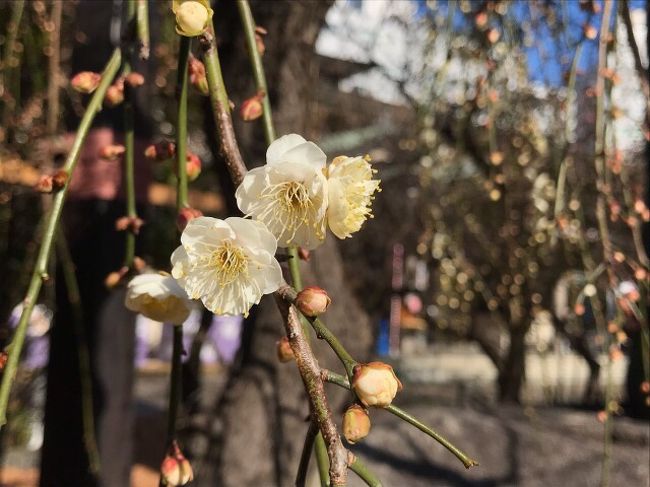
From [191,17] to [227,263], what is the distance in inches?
6.2

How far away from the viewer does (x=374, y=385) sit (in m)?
0.39

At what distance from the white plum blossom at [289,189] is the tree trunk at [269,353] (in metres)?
0.94

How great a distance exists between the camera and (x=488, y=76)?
1325mm

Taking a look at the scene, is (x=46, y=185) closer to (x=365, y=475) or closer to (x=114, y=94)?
(x=114, y=94)

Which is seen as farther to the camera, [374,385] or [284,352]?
[284,352]

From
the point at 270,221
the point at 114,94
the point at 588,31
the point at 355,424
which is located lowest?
the point at 355,424

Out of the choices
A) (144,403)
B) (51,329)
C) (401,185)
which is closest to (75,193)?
(51,329)

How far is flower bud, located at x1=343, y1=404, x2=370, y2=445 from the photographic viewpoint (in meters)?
0.40

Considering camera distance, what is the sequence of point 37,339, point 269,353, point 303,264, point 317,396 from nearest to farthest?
point 317,396 < point 303,264 < point 269,353 < point 37,339

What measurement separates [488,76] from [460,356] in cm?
1058

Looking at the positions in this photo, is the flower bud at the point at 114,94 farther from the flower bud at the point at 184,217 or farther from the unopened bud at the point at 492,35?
the unopened bud at the point at 492,35

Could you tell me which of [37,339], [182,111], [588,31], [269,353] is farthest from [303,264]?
[37,339]

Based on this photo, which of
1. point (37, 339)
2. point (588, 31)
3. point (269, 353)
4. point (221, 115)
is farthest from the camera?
point (37, 339)

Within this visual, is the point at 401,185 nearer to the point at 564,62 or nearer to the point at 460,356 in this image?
the point at 564,62
